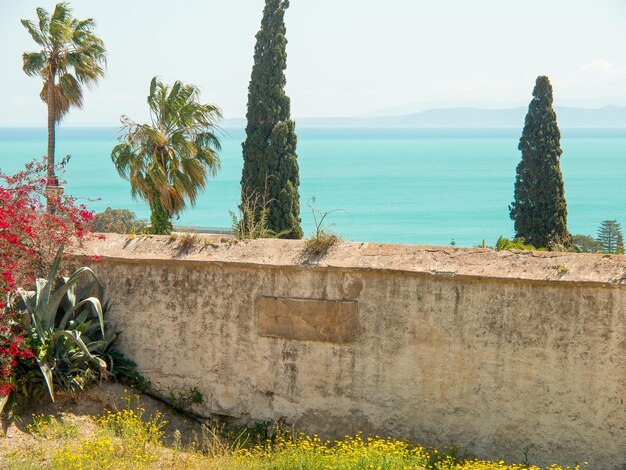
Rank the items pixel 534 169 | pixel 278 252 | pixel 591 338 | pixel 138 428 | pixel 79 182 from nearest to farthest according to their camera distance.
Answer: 1. pixel 591 338
2. pixel 138 428
3. pixel 278 252
4. pixel 534 169
5. pixel 79 182

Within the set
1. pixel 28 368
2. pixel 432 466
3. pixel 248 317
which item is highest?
pixel 248 317

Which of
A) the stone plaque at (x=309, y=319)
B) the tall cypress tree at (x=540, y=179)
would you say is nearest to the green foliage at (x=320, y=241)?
the stone plaque at (x=309, y=319)

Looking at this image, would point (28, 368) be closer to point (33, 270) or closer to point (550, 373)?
point (33, 270)

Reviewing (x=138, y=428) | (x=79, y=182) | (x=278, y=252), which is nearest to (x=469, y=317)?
(x=278, y=252)

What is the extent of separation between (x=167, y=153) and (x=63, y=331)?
6610 millimetres

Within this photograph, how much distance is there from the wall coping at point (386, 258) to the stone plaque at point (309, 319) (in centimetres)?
41

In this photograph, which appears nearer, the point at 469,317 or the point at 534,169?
the point at 469,317

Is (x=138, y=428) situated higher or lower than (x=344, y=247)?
lower

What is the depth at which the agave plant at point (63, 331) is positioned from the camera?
9.34 metres

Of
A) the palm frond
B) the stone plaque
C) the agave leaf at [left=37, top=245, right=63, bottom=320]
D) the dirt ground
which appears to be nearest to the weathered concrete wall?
the stone plaque

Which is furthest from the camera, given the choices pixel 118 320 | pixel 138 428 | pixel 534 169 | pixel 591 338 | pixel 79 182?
pixel 79 182

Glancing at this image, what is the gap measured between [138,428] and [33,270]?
2349 millimetres

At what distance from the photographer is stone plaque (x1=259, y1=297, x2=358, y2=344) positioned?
9242 millimetres

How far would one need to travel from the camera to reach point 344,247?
9445 millimetres
